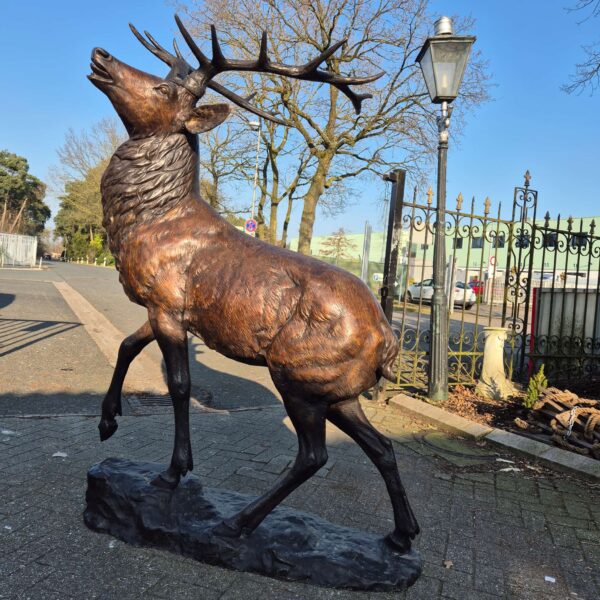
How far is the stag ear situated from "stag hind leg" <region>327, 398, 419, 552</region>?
5.05ft

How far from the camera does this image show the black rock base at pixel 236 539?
2336mm

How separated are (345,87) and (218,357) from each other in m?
7.06

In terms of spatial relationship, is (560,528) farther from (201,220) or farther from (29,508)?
(29,508)

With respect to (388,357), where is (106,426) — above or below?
below

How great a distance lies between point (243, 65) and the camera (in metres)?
2.49

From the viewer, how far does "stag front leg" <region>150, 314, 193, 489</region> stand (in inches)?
97.5

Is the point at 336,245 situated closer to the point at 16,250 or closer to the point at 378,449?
the point at 16,250

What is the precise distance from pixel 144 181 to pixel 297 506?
2195 millimetres

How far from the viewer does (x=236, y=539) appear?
242cm

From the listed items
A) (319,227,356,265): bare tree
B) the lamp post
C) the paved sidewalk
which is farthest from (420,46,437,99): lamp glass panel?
(319,227,356,265): bare tree

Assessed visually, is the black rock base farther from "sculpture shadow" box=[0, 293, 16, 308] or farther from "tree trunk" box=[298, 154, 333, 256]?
"tree trunk" box=[298, 154, 333, 256]

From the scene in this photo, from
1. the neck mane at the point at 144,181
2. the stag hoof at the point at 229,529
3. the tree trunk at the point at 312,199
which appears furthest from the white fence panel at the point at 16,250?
the stag hoof at the point at 229,529

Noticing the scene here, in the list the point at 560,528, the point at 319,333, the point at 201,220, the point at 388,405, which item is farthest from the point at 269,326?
the point at 388,405

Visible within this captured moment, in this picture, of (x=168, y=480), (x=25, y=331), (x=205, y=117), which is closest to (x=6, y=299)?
(x=25, y=331)
